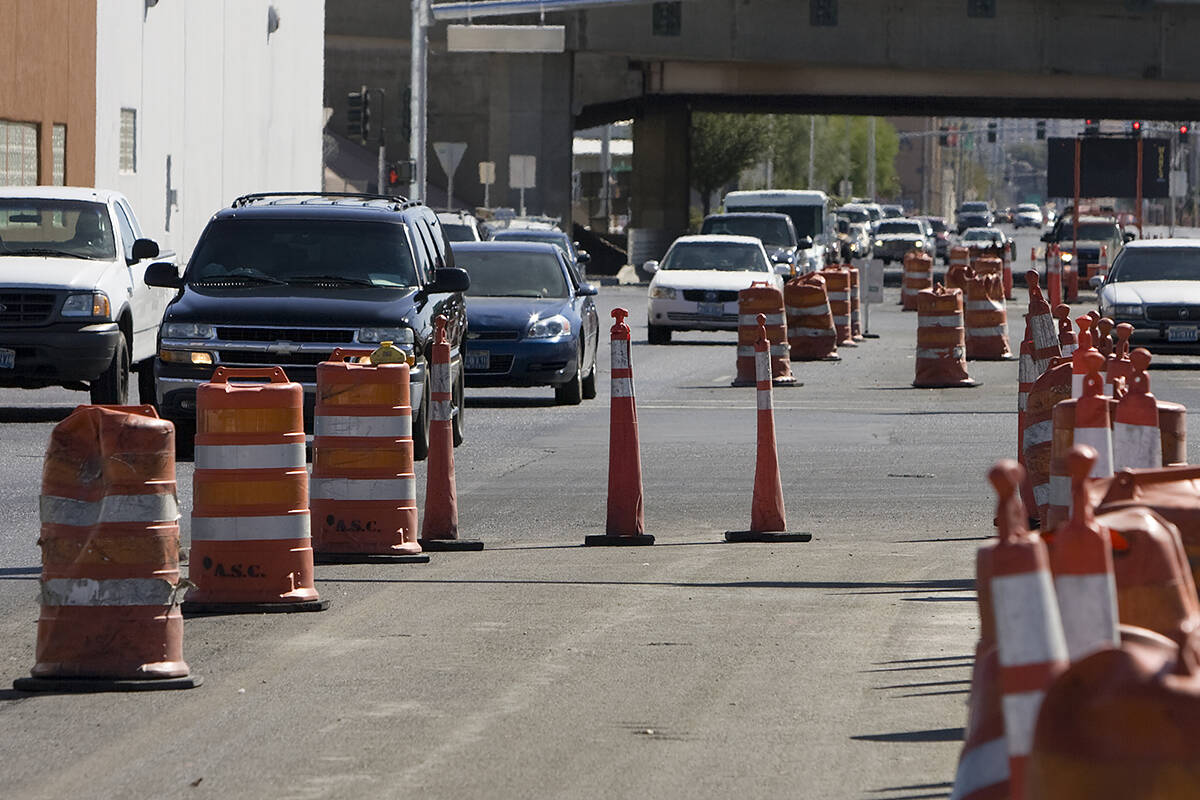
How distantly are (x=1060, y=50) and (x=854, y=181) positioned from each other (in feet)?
341

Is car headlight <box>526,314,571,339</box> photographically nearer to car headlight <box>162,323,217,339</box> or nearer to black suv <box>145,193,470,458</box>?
black suv <box>145,193,470,458</box>

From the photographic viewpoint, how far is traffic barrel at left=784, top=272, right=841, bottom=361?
29.9 m

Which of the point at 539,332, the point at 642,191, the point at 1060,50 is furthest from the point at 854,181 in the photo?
the point at 539,332

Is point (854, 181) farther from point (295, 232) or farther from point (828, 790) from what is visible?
point (828, 790)

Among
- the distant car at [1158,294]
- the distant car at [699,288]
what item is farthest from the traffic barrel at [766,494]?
the distant car at [699,288]

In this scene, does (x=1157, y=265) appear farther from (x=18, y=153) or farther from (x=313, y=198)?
(x=18, y=153)

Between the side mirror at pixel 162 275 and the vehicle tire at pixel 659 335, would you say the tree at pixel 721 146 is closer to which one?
the vehicle tire at pixel 659 335

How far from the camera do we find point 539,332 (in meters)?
21.8

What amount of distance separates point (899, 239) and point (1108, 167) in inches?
461

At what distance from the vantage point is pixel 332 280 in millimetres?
17203

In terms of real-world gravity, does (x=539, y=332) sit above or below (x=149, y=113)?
below

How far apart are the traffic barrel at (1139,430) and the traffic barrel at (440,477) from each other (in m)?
5.10

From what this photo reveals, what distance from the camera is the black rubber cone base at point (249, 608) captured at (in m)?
9.68

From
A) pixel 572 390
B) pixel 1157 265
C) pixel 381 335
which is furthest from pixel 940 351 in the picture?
pixel 381 335
